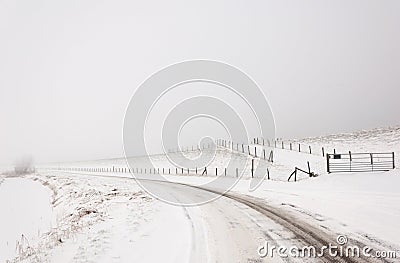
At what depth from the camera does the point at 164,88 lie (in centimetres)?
1712

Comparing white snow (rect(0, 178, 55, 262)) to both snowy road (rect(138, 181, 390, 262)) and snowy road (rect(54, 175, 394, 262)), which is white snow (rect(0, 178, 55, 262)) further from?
snowy road (rect(138, 181, 390, 262))

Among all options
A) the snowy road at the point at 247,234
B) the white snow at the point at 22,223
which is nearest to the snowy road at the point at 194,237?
the snowy road at the point at 247,234

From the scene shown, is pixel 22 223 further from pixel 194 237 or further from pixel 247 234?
pixel 247 234

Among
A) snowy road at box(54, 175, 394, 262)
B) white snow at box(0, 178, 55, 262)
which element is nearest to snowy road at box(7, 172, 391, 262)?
snowy road at box(54, 175, 394, 262)

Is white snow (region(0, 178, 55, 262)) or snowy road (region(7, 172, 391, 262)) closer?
snowy road (region(7, 172, 391, 262))

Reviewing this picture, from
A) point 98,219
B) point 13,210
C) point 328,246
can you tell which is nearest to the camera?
point 328,246

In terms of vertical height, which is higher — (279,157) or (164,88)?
(164,88)

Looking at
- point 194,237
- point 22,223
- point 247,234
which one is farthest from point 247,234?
point 22,223

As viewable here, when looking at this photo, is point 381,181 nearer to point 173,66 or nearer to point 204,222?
point 204,222

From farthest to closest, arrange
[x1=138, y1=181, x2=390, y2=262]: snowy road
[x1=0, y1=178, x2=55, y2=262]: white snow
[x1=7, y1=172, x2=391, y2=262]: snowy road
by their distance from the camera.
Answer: [x1=0, y1=178, x2=55, y2=262]: white snow < [x1=7, y1=172, x2=391, y2=262]: snowy road < [x1=138, y1=181, x2=390, y2=262]: snowy road

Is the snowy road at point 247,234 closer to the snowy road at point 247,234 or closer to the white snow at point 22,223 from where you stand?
the snowy road at point 247,234

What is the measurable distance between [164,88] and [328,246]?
1280 centimetres

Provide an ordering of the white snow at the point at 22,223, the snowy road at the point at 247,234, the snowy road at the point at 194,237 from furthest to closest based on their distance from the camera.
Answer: the white snow at the point at 22,223 < the snowy road at the point at 194,237 < the snowy road at the point at 247,234

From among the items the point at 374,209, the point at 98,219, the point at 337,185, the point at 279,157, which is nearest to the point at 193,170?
the point at 279,157
